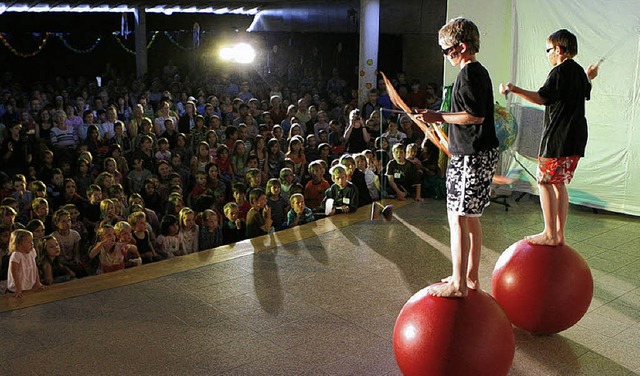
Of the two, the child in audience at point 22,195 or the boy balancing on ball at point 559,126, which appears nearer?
the boy balancing on ball at point 559,126

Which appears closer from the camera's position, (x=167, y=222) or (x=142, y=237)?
(x=142, y=237)

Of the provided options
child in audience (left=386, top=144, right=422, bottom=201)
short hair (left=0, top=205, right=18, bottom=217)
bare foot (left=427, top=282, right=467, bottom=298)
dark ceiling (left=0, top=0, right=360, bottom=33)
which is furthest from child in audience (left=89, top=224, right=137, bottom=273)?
dark ceiling (left=0, top=0, right=360, bottom=33)

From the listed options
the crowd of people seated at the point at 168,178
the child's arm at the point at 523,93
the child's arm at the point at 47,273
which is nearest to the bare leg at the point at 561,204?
the child's arm at the point at 523,93

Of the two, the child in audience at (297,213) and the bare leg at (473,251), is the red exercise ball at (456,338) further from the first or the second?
Result: the child in audience at (297,213)

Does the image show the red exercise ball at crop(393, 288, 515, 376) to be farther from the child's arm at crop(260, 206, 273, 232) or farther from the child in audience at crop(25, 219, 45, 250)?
the child in audience at crop(25, 219, 45, 250)

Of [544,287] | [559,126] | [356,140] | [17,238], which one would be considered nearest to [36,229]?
[17,238]

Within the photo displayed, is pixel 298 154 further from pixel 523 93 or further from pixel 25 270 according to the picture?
pixel 523 93

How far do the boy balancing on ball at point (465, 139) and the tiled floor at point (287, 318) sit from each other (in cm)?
81

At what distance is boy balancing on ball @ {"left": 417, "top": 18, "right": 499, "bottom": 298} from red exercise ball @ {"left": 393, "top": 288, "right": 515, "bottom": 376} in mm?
90

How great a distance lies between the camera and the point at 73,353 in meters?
3.76

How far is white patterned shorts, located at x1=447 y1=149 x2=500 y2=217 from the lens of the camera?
3.21 metres

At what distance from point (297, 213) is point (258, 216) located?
42 centimetres

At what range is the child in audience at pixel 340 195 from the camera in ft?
21.6

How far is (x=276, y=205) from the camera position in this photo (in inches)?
252
